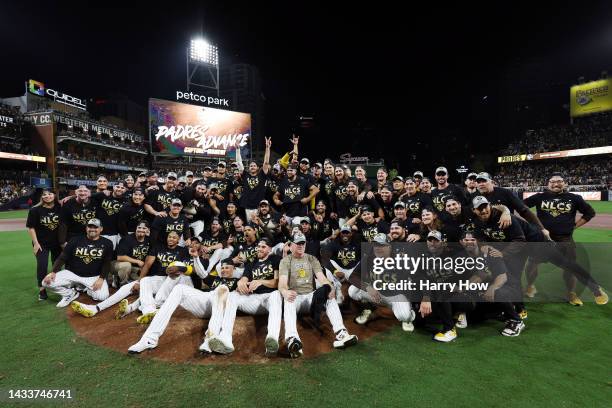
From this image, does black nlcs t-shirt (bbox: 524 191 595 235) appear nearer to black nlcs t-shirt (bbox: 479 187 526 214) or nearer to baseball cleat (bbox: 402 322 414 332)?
black nlcs t-shirt (bbox: 479 187 526 214)

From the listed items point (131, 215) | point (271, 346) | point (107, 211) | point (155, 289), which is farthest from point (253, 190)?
point (271, 346)

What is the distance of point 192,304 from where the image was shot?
4891 millimetres

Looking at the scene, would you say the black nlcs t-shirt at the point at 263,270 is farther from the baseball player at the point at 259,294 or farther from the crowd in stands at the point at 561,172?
the crowd in stands at the point at 561,172

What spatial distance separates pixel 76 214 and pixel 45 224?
581mm

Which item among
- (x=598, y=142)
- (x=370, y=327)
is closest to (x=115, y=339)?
(x=370, y=327)

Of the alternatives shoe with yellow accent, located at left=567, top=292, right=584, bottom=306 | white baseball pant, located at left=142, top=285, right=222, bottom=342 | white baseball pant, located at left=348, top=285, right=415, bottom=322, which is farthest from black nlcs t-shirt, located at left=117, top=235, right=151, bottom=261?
shoe with yellow accent, located at left=567, top=292, right=584, bottom=306

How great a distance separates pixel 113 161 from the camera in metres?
Result: 46.0

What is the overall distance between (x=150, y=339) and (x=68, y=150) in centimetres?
4687

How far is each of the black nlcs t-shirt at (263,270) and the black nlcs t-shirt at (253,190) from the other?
3162 mm

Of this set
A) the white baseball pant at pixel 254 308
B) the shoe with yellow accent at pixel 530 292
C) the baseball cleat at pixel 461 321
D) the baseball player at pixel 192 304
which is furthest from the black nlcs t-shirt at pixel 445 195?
the baseball player at pixel 192 304

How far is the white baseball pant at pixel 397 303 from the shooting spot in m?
4.81

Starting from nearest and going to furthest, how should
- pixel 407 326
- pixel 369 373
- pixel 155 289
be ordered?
pixel 369 373 → pixel 407 326 → pixel 155 289

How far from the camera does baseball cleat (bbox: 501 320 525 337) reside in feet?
14.6

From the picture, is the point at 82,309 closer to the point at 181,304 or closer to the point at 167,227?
the point at 181,304
